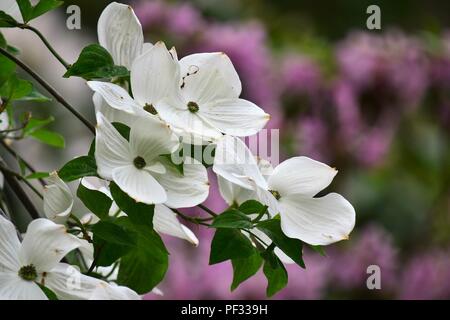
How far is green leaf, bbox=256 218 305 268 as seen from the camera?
9.3 inches

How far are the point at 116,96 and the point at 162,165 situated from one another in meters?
0.02

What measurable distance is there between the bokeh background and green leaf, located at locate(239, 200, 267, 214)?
0.42 metres

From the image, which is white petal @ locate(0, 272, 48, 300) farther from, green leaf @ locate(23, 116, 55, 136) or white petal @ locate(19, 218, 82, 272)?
green leaf @ locate(23, 116, 55, 136)

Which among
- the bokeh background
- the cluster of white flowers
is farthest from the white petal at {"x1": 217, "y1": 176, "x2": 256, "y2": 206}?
the bokeh background

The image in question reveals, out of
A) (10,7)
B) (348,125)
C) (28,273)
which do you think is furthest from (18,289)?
(348,125)

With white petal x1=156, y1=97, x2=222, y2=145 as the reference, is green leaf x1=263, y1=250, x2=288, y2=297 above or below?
below

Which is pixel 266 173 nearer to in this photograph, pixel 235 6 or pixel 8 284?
pixel 8 284

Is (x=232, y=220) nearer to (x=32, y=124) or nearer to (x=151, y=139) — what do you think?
(x=151, y=139)

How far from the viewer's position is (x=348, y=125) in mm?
896

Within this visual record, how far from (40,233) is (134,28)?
2.9 inches

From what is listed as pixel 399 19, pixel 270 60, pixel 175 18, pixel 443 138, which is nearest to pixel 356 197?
pixel 443 138

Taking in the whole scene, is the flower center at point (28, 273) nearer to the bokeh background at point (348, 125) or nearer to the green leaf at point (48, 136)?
the green leaf at point (48, 136)

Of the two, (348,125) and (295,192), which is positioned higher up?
(295,192)
